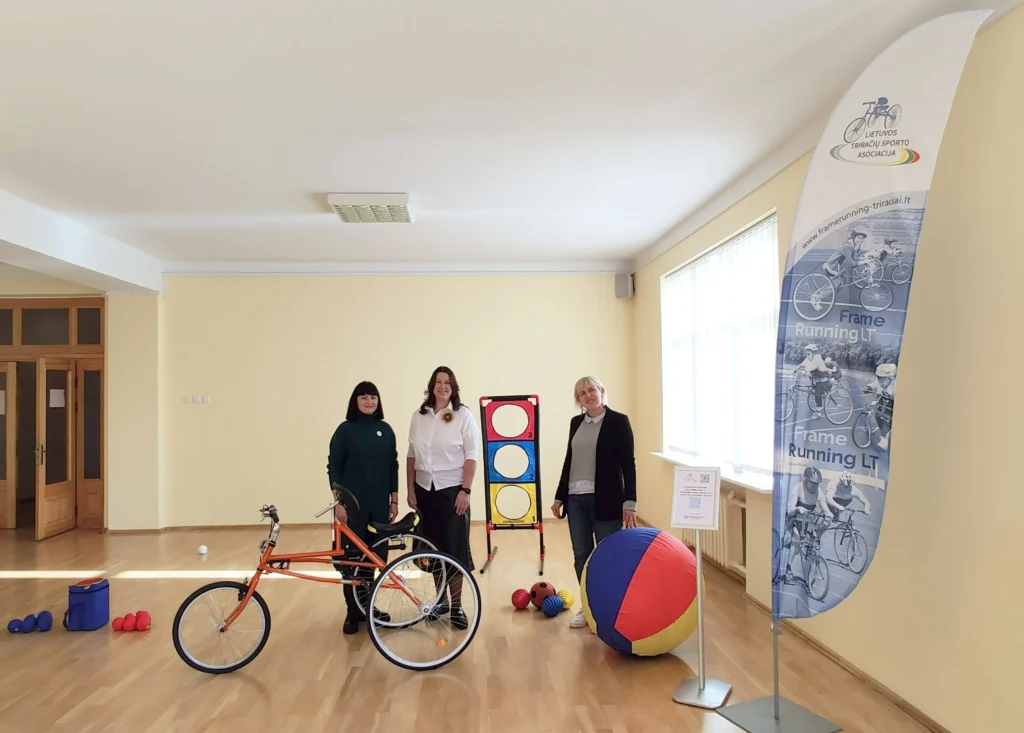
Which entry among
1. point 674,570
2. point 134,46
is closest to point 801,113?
point 674,570

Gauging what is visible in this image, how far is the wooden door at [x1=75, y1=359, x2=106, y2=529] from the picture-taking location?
7.96 meters

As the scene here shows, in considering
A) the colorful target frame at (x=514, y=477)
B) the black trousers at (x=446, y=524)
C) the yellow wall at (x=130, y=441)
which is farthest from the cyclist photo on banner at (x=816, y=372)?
the yellow wall at (x=130, y=441)

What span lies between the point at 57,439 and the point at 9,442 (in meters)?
0.47

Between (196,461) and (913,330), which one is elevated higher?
(913,330)

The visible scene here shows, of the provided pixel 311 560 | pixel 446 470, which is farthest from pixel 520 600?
pixel 311 560

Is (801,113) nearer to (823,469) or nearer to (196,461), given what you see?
(823,469)

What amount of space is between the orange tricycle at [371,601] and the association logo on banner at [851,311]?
1.63 metres

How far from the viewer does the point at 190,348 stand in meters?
7.96

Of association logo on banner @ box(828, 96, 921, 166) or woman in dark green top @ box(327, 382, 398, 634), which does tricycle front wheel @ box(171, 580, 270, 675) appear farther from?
association logo on banner @ box(828, 96, 921, 166)

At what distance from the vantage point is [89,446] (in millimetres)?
8016

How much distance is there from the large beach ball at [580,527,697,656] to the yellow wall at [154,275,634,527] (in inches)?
165

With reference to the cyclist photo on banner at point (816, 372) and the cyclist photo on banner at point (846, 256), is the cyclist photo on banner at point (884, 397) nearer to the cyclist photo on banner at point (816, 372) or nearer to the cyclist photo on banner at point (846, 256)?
the cyclist photo on banner at point (816, 372)

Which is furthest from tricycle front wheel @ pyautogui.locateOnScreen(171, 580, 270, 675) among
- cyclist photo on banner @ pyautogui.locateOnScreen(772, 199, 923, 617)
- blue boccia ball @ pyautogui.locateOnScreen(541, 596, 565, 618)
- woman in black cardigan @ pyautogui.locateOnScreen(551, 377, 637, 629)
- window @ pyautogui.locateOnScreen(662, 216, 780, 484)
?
window @ pyautogui.locateOnScreen(662, 216, 780, 484)

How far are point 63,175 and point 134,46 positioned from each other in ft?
7.25
